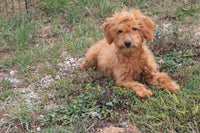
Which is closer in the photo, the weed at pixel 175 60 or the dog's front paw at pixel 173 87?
the dog's front paw at pixel 173 87

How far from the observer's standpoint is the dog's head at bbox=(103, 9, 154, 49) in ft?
13.3

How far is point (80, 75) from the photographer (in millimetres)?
4785

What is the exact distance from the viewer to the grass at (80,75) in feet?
12.0

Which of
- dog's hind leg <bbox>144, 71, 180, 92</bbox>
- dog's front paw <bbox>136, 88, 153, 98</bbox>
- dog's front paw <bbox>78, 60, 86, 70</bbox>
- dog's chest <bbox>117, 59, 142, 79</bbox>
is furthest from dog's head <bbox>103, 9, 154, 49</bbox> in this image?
dog's front paw <bbox>78, 60, 86, 70</bbox>

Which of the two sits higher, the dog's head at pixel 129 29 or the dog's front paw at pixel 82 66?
the dog's head at pixel 129 29

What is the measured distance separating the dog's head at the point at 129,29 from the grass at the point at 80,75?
31.1 inches

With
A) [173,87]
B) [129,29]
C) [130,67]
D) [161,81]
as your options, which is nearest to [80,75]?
[130,67]

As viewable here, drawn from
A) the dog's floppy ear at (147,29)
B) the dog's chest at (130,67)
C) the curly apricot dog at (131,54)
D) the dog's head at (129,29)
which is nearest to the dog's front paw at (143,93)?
the curly apricot dog at (131,54)

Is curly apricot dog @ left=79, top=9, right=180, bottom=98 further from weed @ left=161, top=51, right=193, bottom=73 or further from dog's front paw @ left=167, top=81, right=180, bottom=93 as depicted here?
weed @ left=161, top=51, right=193, bottom=73

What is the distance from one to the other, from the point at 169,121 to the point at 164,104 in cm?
36

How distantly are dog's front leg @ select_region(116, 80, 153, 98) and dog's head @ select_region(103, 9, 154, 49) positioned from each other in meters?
0.65

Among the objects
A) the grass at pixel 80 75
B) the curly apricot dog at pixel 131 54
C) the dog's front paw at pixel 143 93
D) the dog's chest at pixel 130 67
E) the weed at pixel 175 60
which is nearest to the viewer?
the grass at pixel 80 75

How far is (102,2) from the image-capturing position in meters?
7.33

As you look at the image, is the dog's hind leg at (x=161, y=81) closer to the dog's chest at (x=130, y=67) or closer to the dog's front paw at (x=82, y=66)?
the dog's chest at (x=130, y=67)
